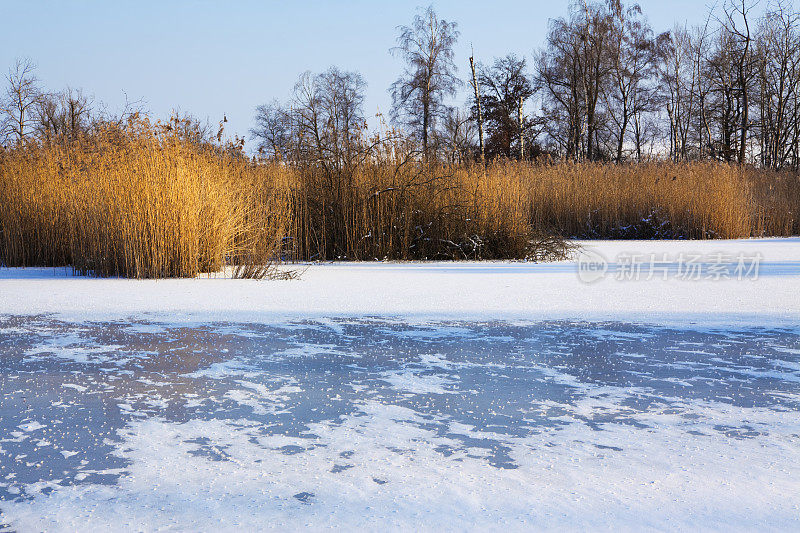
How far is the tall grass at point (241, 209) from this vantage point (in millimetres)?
6656

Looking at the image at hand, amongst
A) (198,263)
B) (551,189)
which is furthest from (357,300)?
(551,189)

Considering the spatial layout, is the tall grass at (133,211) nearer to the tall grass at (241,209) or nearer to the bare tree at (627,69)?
the tall grass at (241,209)

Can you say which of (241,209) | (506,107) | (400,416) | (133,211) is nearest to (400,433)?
(400,416)

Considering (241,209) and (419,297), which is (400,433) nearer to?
(419,297)

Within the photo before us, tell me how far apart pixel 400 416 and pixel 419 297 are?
2.95m

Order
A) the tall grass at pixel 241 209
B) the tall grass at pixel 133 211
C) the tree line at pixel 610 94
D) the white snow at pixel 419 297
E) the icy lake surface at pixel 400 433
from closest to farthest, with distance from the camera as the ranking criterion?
the icy lake surface at pixel 400 433 → the white snow at pixel 419 297 → the tall grass at pixel 133 211 → the tall grass at pixel 241 209 → the tree line at pixel 610 94

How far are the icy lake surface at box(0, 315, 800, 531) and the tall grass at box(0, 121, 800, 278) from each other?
10.7 ft

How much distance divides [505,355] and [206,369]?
3.91 ft

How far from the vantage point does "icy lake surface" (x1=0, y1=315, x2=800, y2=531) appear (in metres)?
1.51

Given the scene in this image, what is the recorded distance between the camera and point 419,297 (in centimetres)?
514

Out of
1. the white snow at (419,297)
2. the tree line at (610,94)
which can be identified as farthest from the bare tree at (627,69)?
the white snow at (419,297)

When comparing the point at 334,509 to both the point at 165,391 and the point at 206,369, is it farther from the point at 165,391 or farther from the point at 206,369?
the point at 206,369

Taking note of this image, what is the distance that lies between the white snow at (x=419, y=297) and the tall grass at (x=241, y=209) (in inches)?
18.5

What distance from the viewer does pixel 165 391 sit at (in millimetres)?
2504
